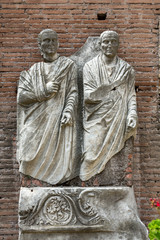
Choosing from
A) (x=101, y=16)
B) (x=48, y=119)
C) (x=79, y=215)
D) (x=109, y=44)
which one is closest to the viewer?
(x=79, y=215)

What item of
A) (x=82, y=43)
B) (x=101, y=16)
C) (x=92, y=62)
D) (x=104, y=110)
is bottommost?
(x=104, y=110)

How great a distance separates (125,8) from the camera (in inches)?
327

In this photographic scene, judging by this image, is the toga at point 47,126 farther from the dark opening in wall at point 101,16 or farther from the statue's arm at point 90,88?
the dark opening in wall at point 101,16

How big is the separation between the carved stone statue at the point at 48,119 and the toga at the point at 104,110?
19cm

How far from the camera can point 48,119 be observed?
718 cm

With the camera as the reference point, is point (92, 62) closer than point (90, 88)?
No

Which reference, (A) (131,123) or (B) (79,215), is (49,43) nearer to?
(A) (131,123)

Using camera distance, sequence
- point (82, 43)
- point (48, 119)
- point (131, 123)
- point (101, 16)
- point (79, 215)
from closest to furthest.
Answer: point (79, 215) < point (131, 123) < point (48, 119) < point (82, 43) < point (101, 16)

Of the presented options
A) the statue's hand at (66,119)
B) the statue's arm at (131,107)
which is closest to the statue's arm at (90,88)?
the statue's hand at (66,119)

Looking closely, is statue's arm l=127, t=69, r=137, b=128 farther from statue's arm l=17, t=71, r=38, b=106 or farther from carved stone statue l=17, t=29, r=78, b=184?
statue's arm l=17, t=71, r=38, b=106

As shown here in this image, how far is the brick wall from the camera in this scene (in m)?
7.98

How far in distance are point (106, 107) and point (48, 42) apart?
3.83 feet

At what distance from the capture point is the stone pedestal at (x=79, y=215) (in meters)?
6.90

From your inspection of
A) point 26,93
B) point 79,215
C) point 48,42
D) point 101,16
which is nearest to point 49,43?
point 48,42
